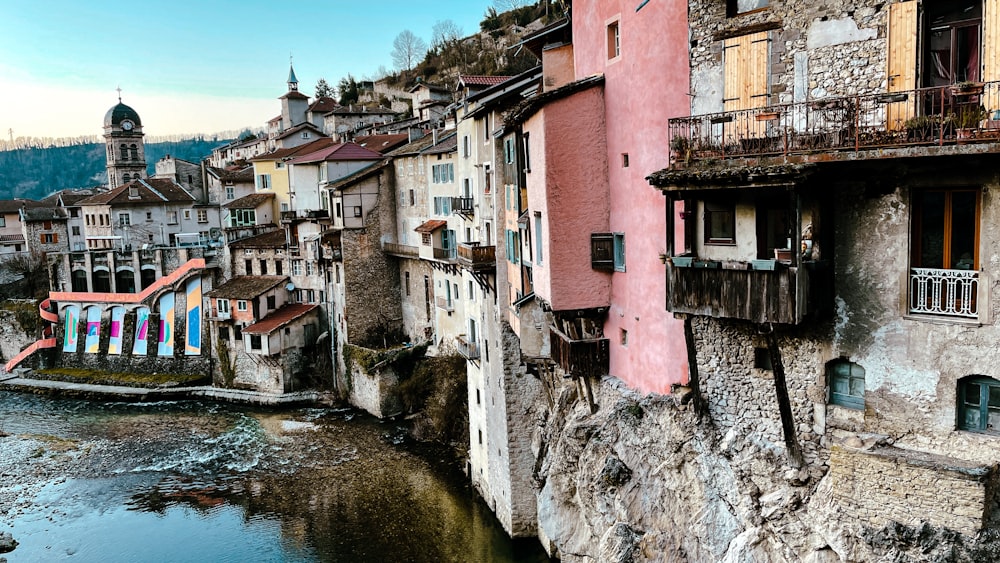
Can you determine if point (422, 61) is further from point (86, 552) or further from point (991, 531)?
point (991, 531)

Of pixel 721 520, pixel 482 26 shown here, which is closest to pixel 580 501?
pixel 721 520

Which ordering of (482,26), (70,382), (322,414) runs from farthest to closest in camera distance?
1. (482,26)
2. (70,382)
3. (322,414)

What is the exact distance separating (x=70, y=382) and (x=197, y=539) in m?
28.6

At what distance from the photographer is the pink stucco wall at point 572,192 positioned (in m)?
16.7

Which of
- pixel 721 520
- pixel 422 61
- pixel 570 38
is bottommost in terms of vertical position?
pixel 721 520

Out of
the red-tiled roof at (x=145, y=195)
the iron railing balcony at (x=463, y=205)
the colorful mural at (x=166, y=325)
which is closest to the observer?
the iron railing balcony at (x=463, y=205)

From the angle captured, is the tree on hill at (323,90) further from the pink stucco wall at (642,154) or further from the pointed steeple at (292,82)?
the pink stucco wall at (642,154)

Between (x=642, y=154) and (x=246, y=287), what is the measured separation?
124 feet

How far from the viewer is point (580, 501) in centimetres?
1900

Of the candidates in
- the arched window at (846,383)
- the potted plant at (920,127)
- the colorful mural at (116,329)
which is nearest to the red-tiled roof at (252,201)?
the colorful mural at (116,329)

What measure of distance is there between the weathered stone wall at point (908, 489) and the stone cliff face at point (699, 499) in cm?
11

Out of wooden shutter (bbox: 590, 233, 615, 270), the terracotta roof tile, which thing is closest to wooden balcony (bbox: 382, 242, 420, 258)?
the terracotta roof tile

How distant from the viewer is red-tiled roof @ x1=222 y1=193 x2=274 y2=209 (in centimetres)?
5531

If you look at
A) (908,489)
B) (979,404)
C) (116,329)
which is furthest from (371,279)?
(979,404)
